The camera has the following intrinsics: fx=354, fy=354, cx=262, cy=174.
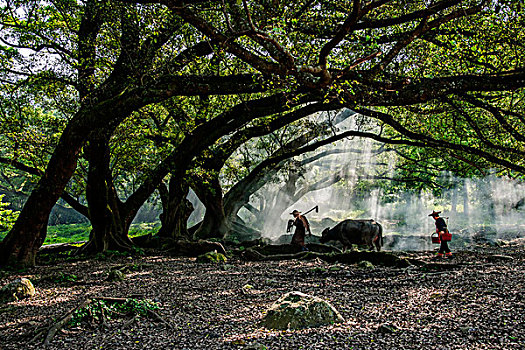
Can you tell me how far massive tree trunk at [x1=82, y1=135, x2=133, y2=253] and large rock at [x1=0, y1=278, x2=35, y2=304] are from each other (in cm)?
650

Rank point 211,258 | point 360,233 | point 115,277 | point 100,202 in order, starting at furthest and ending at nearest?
point 360,233 < point 100,202 < point 211,258 < point 115,277

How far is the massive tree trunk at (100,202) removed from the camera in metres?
12.8

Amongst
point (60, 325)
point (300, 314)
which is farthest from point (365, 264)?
point (60, 325)

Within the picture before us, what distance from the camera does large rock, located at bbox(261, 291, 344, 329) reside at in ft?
13.8

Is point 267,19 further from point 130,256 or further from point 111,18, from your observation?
point 130,256

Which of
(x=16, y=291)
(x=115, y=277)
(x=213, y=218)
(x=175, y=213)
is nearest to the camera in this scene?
(x=16, y=291)

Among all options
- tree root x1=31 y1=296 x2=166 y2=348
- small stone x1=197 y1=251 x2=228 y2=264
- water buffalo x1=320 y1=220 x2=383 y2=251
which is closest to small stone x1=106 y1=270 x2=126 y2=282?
tree root x1=31 y1=296 x2=166 y2=348

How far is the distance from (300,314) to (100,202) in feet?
35.6

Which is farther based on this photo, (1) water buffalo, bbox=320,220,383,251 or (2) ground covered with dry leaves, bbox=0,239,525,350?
(1) water buffalo, bbox=320,220,383,251

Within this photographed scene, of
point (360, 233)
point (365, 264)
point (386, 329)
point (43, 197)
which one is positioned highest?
point (43, 197)

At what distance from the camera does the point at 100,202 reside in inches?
512

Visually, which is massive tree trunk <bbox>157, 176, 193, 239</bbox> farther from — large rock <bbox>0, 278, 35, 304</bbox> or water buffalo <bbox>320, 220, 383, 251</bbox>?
large rock <bbox>0, 278, 35, 304</bbox>

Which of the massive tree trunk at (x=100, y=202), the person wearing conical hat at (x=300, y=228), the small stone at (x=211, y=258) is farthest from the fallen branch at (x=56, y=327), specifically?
the massive tree trunk at (x=100, y=202)

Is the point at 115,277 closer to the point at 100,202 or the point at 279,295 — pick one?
the point at 279,295
